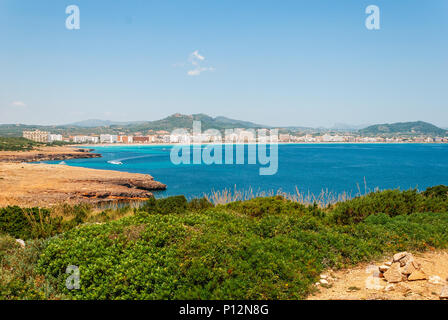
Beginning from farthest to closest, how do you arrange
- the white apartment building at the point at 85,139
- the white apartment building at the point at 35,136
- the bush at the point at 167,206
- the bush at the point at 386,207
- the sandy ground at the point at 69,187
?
the white apartment building at the point at 85,139
the white apartment building at the point at 35,136
the sandy ground at the point at 69,187
the bush at the point at 167,206
the bush at the point at 386,207

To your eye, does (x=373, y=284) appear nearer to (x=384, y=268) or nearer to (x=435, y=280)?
(x=384, y=268)

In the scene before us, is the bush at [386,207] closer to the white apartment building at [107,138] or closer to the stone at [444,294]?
the stone at [444,294]

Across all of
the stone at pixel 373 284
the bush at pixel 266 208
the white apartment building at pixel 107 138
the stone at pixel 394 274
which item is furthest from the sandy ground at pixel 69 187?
the white apartment building at pixel 107 138

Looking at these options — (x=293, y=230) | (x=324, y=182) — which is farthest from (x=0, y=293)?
(x=324, y=182)

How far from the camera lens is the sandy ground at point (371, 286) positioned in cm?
405

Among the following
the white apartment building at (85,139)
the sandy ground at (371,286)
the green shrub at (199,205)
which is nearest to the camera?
the sandy ground at (371,286)

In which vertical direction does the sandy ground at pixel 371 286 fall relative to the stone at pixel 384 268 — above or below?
below

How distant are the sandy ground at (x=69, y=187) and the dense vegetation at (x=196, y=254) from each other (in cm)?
1485

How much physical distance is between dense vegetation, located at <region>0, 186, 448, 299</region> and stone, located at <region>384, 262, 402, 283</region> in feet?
2.61

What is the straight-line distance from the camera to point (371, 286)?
4406mm

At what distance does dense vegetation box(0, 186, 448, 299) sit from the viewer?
4117 mm

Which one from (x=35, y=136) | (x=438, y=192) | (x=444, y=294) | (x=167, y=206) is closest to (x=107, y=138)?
(x=35, y=136)

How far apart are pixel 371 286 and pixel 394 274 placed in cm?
43
